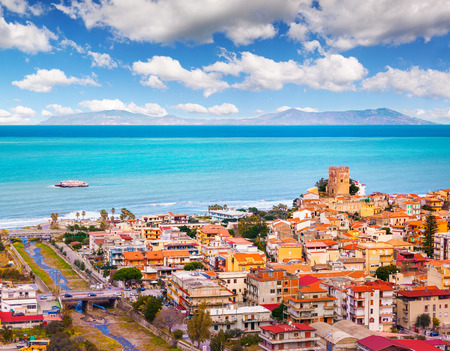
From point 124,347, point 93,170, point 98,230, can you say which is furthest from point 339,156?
point 124,347

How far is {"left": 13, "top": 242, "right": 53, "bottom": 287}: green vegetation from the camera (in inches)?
1728

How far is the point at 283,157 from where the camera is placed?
518ft

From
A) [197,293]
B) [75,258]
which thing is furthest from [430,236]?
[75,258]

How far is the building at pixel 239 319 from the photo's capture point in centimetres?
3164

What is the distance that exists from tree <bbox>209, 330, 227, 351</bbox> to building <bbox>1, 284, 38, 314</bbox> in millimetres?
11192

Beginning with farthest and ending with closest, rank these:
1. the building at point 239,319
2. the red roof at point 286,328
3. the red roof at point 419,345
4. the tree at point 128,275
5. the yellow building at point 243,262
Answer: the tree at point 128,275, the yellow building at point 243,262, the building at point 239,319, the red roof at point 286,328, the red roof at point 419,345

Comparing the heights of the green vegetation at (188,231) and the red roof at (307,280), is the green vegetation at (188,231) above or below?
above

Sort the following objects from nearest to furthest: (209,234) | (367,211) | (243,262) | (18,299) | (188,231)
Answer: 1. (18,299)
2. (243,262)
3. (209,234)
4. (188,231)
5. (367,211)

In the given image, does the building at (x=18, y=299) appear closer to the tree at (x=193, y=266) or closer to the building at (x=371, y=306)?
the tree at (x=193, y=266)

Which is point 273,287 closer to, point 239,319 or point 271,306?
point 271,306

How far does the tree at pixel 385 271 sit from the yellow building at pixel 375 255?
80.5 inches

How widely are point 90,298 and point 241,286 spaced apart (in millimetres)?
9247

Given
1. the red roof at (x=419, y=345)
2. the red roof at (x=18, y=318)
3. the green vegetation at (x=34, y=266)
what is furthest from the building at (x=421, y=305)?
the green vegetation at (x=34, y=266)

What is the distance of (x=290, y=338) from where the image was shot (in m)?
28.2
